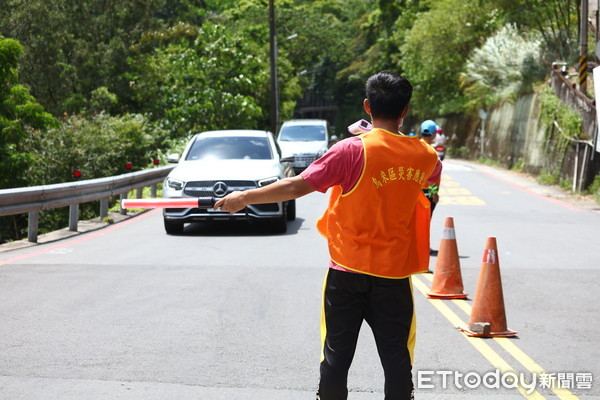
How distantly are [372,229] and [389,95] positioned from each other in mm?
641

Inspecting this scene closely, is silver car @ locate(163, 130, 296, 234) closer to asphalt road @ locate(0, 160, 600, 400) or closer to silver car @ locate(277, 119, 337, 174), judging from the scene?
asphalt road @ locate(0, 160, 600, 400)

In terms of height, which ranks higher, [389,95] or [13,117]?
[389,95]

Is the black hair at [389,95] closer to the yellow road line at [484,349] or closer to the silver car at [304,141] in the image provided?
the yellow road line at [484,349]

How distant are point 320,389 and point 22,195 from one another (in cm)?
957

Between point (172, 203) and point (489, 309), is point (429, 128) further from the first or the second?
point (172, 203)

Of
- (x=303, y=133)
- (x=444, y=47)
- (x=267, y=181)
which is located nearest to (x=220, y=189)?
(x=267, y=181)

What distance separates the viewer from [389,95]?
165 inches

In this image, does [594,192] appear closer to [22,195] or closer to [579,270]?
[579,270]

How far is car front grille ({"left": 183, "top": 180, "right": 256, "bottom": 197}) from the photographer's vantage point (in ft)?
45.4

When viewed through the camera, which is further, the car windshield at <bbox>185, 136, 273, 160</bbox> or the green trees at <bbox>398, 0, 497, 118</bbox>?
the green trees at <bbox>398, 0, 497, 118</bbox>

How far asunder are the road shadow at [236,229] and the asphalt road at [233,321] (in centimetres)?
39

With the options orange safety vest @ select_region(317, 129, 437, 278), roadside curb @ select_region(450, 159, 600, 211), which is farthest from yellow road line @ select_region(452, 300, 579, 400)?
roadside curb @ select_region(450, 159, 600, 211)

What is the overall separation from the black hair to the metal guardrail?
30.0 ft

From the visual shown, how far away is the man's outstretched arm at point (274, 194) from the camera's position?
411cm
